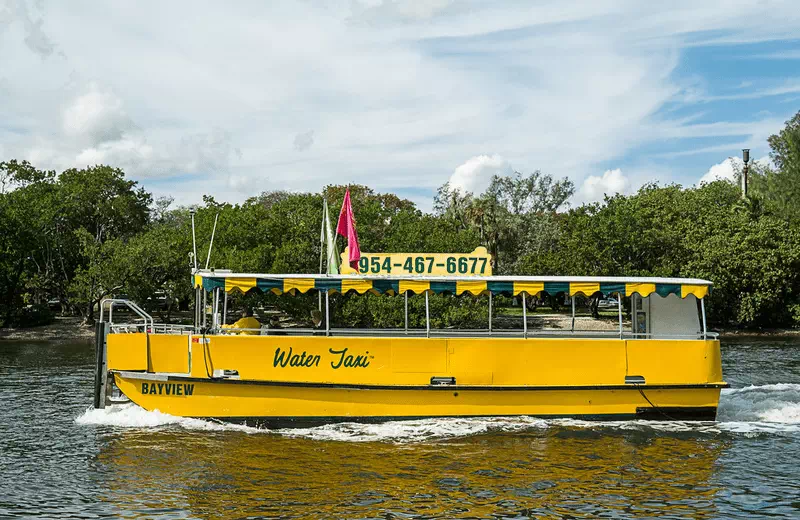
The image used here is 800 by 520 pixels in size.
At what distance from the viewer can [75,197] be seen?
176 feet

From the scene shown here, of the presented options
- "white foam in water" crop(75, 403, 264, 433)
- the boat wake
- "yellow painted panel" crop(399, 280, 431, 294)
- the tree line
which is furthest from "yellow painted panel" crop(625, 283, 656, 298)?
the tree line

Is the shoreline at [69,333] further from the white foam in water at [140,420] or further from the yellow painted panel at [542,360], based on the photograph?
the yellow painted panel at [542,360]

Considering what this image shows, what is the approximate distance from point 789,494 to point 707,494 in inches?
48.8

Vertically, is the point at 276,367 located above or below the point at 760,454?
above

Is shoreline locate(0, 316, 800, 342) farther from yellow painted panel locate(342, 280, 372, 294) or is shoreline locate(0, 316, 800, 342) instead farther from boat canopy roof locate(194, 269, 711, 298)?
yellow painted panel locate(342, 280, 372, 294)

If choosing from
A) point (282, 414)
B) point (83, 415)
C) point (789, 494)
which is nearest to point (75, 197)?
point (83, 415)

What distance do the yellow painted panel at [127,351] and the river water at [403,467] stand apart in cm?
117

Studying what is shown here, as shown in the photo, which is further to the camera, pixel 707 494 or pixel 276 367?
pixel 276 367

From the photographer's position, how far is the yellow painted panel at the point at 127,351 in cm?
1552

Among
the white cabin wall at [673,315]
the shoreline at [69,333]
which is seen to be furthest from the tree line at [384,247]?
the white cabin wall at [673,315]

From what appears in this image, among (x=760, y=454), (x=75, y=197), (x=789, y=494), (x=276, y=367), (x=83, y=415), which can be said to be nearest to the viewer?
(x=789, y=494)

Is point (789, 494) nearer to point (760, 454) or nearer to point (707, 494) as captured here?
point (707, 494)

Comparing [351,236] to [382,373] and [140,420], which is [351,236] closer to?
[382,373]

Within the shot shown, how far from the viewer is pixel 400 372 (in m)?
15.5
